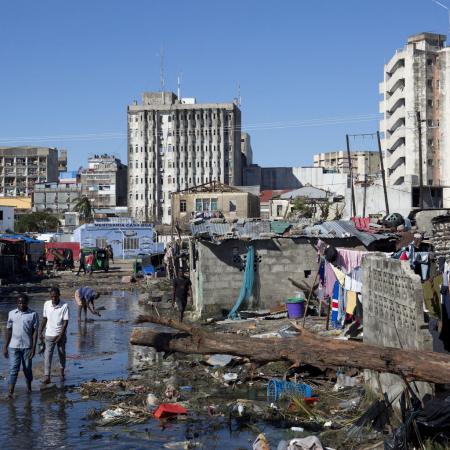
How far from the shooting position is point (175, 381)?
Result: 12.8 metres

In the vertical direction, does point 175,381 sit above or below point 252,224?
below

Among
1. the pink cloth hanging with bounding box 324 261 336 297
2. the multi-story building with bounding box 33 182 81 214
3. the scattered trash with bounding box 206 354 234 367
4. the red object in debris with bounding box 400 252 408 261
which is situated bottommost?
the scattered trash with bounding box 206 354 234 367

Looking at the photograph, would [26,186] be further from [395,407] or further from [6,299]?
[395,407]

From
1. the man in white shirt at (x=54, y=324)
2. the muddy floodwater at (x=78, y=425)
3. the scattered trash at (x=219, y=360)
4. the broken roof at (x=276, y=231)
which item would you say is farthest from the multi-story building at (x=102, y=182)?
the man in white shirt at (x=54, y=324)

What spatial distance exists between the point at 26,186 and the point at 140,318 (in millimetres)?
147331

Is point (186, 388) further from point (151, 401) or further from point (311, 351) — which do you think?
point (311, 351)

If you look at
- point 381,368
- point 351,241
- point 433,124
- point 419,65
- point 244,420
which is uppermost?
point 419,65

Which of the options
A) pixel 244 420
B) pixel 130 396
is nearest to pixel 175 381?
pixel 130 396

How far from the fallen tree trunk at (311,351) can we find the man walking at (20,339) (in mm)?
3112

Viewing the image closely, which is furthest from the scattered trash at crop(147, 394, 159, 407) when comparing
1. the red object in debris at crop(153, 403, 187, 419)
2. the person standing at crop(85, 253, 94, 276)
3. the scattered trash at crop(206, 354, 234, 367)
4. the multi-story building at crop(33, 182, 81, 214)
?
the multi-story building at crop(33, 182, 81, 214)

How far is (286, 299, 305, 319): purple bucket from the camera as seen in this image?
19094mm

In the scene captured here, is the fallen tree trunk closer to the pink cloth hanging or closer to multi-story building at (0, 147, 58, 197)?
the pink cloth hanging

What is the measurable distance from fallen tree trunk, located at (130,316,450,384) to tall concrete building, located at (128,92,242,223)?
119844 millimetres

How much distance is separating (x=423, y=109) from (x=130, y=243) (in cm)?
A: 3339
